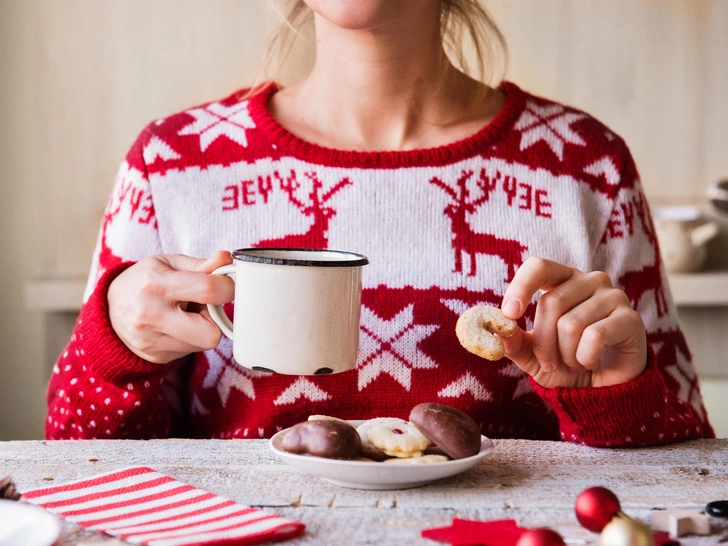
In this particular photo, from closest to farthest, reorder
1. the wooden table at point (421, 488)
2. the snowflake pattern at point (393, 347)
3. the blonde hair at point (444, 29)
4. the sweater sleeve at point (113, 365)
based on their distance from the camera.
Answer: the wooden table at point (421, 488) < the sweater sleeve at point (113, 365) < the snowflake pattern at point (393, 347) < the blonde hair at point (444, 29)

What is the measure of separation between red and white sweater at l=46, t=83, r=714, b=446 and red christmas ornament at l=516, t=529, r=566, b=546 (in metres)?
0.53

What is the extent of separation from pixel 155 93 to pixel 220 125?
0.95 meters

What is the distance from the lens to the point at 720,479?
75 cm

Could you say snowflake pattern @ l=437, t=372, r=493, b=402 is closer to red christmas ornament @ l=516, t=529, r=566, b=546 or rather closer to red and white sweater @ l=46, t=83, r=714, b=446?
red and white sweater @ l=46, t=83, r=714, b=446

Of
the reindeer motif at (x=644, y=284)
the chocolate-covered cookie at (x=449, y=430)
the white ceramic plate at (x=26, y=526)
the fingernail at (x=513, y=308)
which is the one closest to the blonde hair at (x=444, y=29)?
the reindeer motif at (x=644, y=284)

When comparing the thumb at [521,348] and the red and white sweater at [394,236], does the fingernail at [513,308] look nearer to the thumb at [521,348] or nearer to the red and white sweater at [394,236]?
the thumb at [521,348]

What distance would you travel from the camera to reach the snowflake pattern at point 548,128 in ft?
3.92

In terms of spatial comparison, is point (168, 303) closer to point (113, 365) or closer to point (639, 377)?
point (113, 365)

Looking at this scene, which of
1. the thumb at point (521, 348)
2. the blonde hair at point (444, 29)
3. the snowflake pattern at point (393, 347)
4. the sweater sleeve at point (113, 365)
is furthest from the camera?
the blonde hair at point (444, 29)

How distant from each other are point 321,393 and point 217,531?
48cm

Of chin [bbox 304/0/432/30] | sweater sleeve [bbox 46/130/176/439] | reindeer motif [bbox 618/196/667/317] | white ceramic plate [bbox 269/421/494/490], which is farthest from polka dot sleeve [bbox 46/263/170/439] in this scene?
reindeer motif [bbox 618/196/667/317]

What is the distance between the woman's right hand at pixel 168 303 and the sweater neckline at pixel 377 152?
33cm

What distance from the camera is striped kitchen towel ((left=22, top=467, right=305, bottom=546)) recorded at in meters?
0.58

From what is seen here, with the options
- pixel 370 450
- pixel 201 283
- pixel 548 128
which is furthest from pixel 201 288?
pixel 548 128
